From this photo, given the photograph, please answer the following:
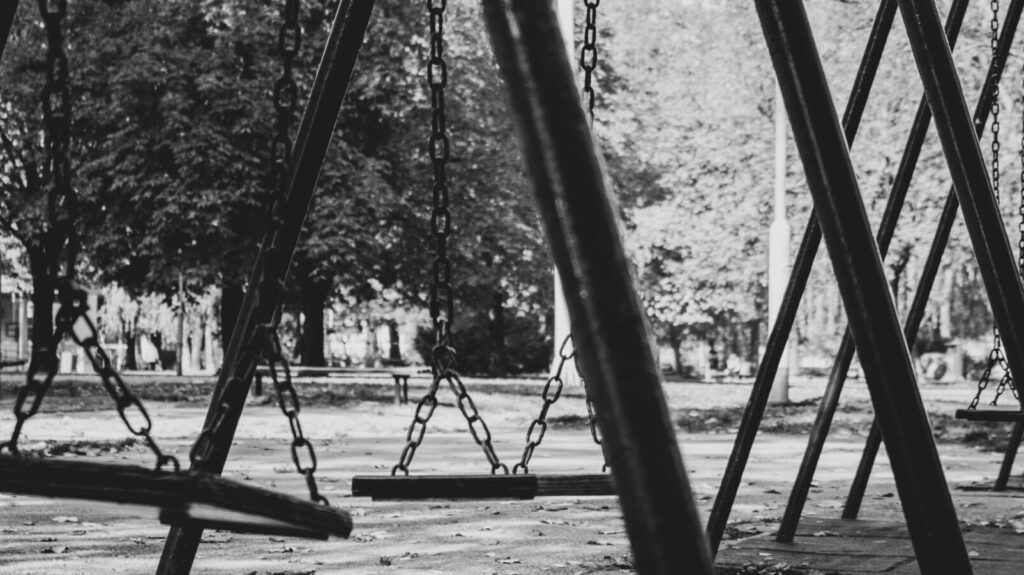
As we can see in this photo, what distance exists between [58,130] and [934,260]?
5.10 metres

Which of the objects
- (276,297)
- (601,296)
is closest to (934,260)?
(276,297)

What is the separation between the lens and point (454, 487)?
3826 mm

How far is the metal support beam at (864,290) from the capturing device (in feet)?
10.0

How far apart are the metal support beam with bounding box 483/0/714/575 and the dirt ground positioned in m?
1.19

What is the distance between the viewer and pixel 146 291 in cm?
2669

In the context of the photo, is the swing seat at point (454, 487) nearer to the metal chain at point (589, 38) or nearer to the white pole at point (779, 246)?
the metal chain at point (589, 38)

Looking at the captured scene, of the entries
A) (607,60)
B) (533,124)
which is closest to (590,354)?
(533,124)

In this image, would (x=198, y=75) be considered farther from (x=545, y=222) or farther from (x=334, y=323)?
(x=334, y=323)

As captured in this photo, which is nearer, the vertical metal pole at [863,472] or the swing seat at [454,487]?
the swing seat at [454,487]

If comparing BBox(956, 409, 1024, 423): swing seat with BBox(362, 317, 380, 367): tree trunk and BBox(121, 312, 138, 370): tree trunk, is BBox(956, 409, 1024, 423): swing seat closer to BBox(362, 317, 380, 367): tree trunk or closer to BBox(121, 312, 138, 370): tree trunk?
BBox(121, 312, 138, 370): tree trunk

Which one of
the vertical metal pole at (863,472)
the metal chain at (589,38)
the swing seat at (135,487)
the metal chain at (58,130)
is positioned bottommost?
the vertical metal pole at (863,472)

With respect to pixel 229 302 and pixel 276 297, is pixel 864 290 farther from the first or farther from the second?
pixel 229 302

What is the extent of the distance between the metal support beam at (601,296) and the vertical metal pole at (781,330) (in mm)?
3392

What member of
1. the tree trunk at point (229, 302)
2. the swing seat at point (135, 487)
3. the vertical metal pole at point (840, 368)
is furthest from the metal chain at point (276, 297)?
the tree trunk at point (229, 302)
